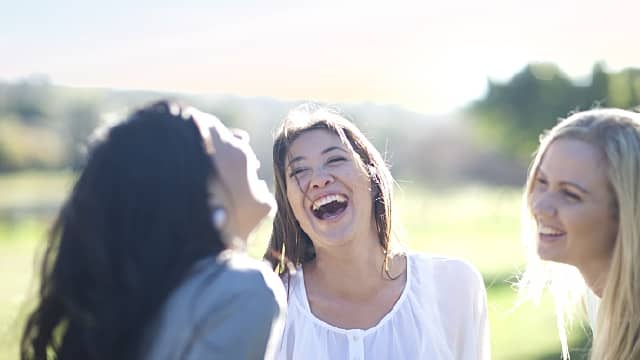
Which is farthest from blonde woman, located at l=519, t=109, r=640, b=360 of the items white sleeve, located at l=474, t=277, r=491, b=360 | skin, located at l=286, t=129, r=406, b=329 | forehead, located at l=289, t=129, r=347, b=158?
forehead, located at l=289, t=129, r=347, b=158

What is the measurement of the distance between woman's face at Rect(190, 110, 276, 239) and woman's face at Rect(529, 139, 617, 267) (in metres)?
1.18

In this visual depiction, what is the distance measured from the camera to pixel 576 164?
10.9ft

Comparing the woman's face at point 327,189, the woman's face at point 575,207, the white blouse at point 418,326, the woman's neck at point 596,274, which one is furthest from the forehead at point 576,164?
the woman's face at point 327,189

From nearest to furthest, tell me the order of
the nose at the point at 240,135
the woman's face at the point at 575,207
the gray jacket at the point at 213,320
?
1. the gray jacket at the point at 213,320
2. the nose at the point at 240,135
3. the woman's face at the point at 575,207

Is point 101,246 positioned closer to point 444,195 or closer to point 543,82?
→ point 543,82

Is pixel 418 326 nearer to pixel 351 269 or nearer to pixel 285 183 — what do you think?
pixel 351 269

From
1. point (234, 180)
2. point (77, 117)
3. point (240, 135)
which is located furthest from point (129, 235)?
point (77, 117)

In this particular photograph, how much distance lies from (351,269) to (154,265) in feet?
6.50

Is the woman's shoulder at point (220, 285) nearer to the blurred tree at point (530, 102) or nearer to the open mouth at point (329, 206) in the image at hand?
the open mouth at point (329, 206)

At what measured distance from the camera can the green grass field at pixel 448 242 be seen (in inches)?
208

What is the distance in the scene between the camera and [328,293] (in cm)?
411

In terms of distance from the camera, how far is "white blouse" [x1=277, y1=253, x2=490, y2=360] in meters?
3.87

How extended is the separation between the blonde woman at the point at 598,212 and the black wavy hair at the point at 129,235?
1507 mm

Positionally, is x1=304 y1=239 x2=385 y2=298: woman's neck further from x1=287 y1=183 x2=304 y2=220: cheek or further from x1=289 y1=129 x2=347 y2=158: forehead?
x1=289 y1=129 x2=347 y2=158: forehead
